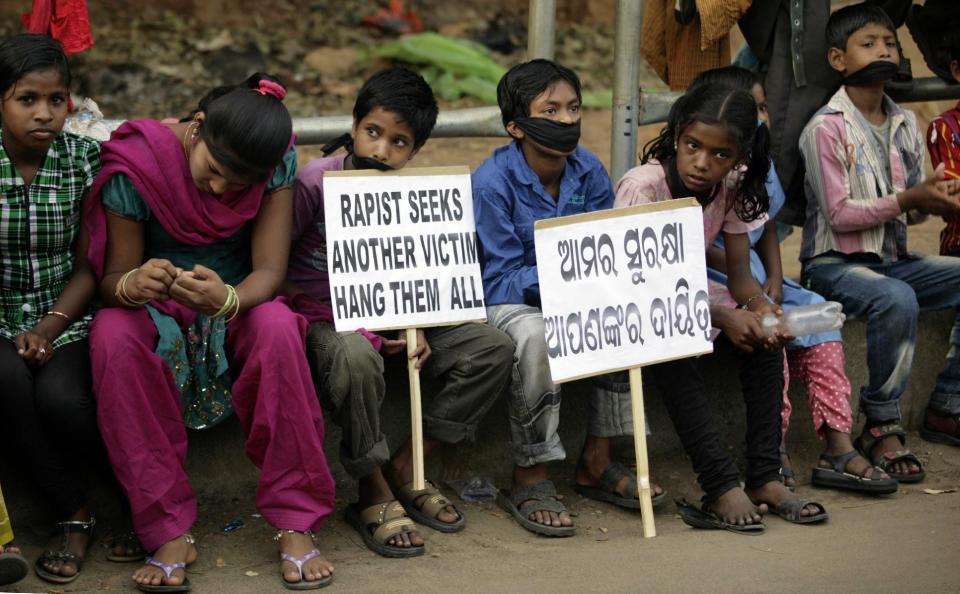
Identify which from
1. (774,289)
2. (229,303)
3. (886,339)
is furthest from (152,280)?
(886,339)

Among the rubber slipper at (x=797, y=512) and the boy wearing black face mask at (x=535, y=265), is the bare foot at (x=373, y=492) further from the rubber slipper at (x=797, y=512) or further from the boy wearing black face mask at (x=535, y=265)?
the rubber slipper at (x=797, y=512)

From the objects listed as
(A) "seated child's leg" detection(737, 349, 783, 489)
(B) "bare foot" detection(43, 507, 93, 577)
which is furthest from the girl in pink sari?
(A) "seated child's leg" detection(737, 349, 783, 489)

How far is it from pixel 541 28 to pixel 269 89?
A: 1.73m

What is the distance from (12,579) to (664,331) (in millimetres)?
2153

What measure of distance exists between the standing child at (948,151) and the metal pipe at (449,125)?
1.83m

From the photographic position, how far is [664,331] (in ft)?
14.1

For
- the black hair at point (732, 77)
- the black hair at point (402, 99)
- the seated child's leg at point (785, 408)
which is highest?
the black hair at point (732, 77)

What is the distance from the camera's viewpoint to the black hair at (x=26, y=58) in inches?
153

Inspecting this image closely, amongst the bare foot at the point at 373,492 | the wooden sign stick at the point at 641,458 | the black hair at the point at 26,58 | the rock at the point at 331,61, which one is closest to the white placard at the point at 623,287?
the wooden sign stick at the point at 641,458

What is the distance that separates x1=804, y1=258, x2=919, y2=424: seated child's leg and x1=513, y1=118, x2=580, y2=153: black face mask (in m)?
1.40

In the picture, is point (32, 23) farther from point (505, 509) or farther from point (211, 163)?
point (505, 509)

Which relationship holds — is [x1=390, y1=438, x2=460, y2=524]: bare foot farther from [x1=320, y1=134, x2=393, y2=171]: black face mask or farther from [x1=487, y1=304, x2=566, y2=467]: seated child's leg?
[x1=320, y1=134, x2=393, y2=171]: black face mask

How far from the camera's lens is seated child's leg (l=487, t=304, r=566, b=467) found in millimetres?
4332

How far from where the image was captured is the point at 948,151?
5.45 meters
